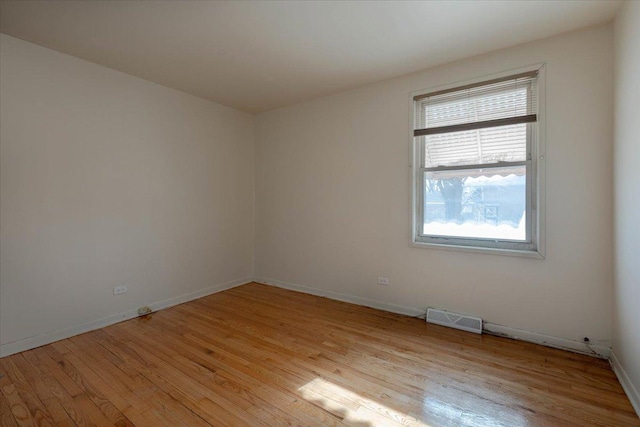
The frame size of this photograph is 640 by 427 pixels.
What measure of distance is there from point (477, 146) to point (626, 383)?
2.20 m

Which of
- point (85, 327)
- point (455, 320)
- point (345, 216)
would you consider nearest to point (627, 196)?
point (455, 320)

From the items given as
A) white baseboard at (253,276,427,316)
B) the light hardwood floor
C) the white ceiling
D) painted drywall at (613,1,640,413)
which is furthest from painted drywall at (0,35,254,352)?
painted drywall at (613,1,640,413)

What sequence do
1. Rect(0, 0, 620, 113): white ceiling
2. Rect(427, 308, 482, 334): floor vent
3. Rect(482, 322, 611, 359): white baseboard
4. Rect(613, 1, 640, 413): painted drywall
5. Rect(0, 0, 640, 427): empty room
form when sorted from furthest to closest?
Rect(427, 308, 482, 334): floor vent < Rect(482, 322, 611, 359): white baseboard < Rect(0, 0, 620, 113): white ceiling < Rect(0, 0, 640, 427): empty room < Rect(613, 1, 640, 413): painted drywall

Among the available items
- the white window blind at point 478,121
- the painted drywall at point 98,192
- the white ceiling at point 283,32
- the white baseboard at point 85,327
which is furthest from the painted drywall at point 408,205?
the white baseboard at point 85,327

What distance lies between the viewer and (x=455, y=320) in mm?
3166

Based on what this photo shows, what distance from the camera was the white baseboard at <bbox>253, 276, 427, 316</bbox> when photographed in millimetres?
3510

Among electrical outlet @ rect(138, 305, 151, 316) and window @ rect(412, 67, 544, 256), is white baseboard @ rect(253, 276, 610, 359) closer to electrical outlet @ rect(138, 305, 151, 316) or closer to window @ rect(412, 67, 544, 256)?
window @ rect(412, 67, 544, 256)

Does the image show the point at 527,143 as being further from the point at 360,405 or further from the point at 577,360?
the point at 360,405

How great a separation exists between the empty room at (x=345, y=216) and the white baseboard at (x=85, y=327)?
2 centimetres

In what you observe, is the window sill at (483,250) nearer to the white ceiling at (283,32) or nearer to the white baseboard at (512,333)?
the white baseboard at (512,333)

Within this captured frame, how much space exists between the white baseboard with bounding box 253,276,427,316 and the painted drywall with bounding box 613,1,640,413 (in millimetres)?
1628

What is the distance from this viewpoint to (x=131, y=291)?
3480 mm

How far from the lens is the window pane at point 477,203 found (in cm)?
295

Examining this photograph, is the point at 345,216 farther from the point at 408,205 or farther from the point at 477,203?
the point at 477,203
